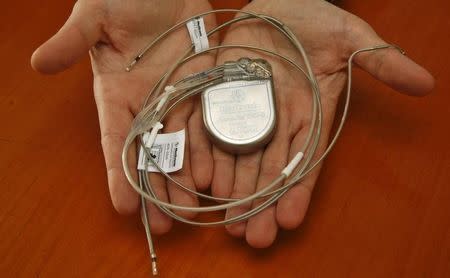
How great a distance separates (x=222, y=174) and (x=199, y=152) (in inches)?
2.7

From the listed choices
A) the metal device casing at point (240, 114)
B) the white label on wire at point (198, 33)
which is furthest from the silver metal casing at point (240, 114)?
the white label on wire at point (198, 33)

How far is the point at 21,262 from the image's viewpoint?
2.71ft

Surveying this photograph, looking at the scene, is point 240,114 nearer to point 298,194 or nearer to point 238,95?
point 238,95

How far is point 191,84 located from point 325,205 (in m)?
0.36

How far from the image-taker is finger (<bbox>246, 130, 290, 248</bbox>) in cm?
78

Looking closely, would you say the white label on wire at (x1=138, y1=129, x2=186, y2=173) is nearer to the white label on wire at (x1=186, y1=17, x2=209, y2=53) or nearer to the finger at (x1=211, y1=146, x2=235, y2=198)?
the finger at (x1=211, y1=146, x2=235, y2=198)

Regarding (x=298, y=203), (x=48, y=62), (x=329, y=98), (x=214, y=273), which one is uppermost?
(x=48, y=62)

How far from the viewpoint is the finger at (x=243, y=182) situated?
2.64 ft

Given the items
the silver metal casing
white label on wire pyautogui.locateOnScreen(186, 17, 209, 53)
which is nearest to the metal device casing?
the silver metal casing

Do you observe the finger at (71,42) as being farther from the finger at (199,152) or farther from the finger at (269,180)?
the finger at (269,180)

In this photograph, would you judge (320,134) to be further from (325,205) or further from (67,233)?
(67,233)

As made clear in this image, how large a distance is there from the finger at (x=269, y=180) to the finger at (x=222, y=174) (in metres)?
0.06

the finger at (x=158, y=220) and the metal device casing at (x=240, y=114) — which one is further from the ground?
the metal device casing at (x=240, y=114)

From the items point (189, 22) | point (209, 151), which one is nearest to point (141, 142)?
point (209, 151)
